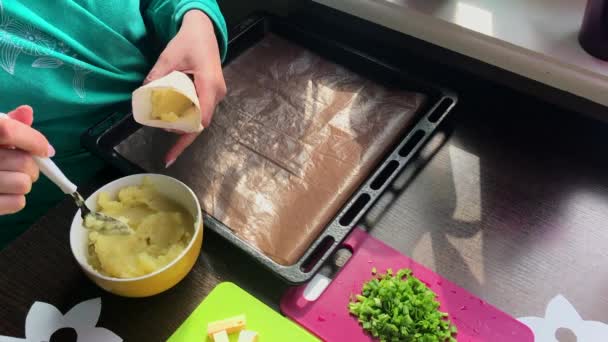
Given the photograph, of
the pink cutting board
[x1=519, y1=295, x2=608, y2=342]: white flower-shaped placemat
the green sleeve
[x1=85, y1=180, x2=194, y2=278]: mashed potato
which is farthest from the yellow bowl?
[x1=519, y1=295, x2=608, y2=342]: white flower-shaped placemat

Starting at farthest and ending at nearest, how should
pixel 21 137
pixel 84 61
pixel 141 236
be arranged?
pixel 84 61 → pixel 141 236 → pixel 21 137

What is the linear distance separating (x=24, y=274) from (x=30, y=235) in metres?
0.05

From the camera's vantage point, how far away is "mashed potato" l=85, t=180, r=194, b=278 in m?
0.52

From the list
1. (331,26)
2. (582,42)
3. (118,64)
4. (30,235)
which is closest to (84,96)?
(118,64)

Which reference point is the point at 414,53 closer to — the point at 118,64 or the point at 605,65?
the point at 605,65

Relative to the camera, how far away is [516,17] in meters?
0.76

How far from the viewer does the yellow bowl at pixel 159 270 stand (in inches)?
19.9

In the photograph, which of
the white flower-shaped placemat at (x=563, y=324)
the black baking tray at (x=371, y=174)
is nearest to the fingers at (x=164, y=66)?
the black baking tray at (x=371, y=174)

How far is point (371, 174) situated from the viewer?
65 cm

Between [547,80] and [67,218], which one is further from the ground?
[547,80]

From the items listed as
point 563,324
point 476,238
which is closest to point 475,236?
point 476,238

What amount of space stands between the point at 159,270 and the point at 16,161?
17cm

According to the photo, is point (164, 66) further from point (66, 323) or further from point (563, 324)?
point (563, 324)

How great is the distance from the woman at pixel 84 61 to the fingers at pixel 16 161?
0.34 ft
